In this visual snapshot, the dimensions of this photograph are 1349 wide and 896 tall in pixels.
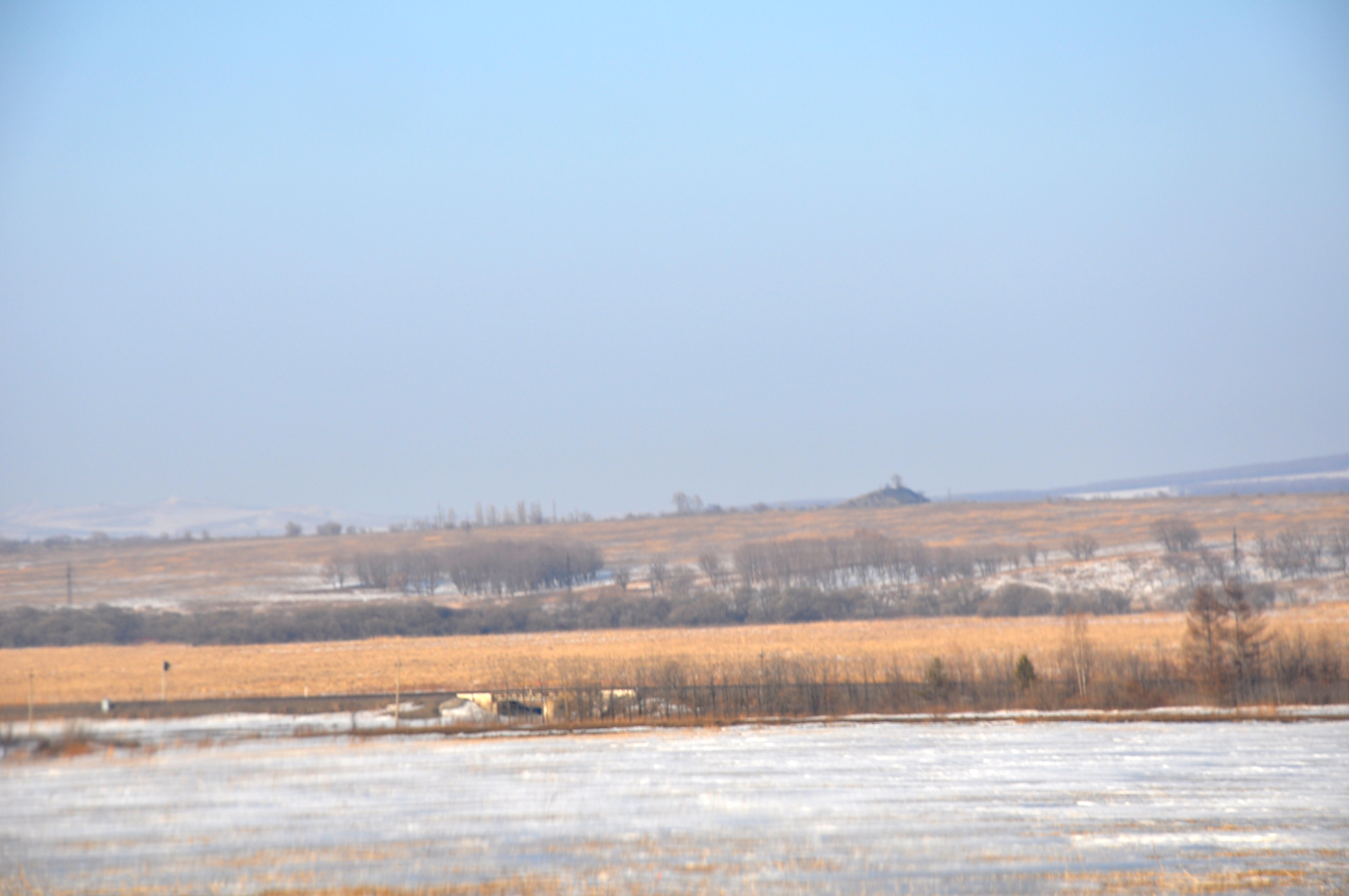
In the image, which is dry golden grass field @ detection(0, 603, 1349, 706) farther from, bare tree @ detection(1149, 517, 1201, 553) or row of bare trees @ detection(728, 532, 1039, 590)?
bare tree @ detection(1149, 517, 1201, 553)

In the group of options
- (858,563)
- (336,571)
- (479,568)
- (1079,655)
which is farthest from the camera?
(336,571)

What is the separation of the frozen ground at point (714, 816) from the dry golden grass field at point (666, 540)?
117 meters

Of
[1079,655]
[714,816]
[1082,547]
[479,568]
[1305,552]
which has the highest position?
[479,568]

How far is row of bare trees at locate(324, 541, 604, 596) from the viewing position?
14800cm

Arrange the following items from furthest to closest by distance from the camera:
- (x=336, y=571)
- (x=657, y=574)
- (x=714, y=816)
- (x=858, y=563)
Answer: (x=336, y=571) < (x=657, y=574) < (x=858, y=563) < (x=714, y=816)

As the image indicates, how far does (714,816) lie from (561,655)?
57.0 m

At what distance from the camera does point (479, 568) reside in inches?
5925

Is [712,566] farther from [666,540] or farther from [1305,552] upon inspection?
[1305,552]

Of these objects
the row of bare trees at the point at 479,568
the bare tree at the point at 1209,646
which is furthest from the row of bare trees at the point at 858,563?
the bare tree at the point at 1209,646

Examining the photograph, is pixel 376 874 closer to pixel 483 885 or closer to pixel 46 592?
pixel 483 885

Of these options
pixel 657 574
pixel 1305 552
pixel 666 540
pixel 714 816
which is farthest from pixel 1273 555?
pixel 714 816

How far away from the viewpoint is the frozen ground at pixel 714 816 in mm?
17688

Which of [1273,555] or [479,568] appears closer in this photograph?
[1273,555]

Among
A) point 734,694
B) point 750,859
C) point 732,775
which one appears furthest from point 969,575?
point 750,859
